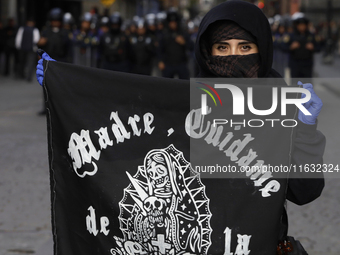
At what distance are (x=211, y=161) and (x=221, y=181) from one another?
95 millimetres

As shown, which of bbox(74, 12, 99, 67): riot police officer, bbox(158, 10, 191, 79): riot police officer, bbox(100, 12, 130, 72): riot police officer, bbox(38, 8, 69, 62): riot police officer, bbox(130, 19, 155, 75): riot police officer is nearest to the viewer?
bbox(38, 8, 69, 62): riot police officer

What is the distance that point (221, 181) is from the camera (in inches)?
89.8

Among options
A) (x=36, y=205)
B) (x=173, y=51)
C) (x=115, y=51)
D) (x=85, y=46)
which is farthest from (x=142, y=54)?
(x=36, y=205)

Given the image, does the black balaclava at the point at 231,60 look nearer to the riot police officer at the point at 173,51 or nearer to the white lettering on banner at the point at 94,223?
the white lettering on banner at the point at 94,223

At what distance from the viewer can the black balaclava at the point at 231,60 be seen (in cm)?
247

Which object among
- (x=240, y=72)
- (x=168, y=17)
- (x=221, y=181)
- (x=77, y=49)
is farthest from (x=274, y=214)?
(x=77, y=49)

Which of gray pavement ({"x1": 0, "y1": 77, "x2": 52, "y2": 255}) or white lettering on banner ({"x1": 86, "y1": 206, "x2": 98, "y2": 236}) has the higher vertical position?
white lettering on banner ({"x1": 86, "y1": 206, "x2": 98, "y2": 236})

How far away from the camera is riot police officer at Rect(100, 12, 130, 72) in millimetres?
11219

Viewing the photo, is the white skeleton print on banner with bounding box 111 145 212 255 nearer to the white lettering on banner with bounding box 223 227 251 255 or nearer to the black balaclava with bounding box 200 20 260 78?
the white lettering on banner with bounding box 223 227 251 255

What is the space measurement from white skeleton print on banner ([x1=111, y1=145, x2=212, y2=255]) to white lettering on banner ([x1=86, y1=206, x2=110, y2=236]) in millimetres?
67

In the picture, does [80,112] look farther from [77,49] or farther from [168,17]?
[77,49]

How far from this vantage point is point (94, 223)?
2.36m

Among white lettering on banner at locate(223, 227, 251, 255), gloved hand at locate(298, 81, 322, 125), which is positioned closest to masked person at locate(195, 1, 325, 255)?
white lettering on banner at locate(223, 227, 251, 255)

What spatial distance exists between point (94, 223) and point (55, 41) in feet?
28.0
